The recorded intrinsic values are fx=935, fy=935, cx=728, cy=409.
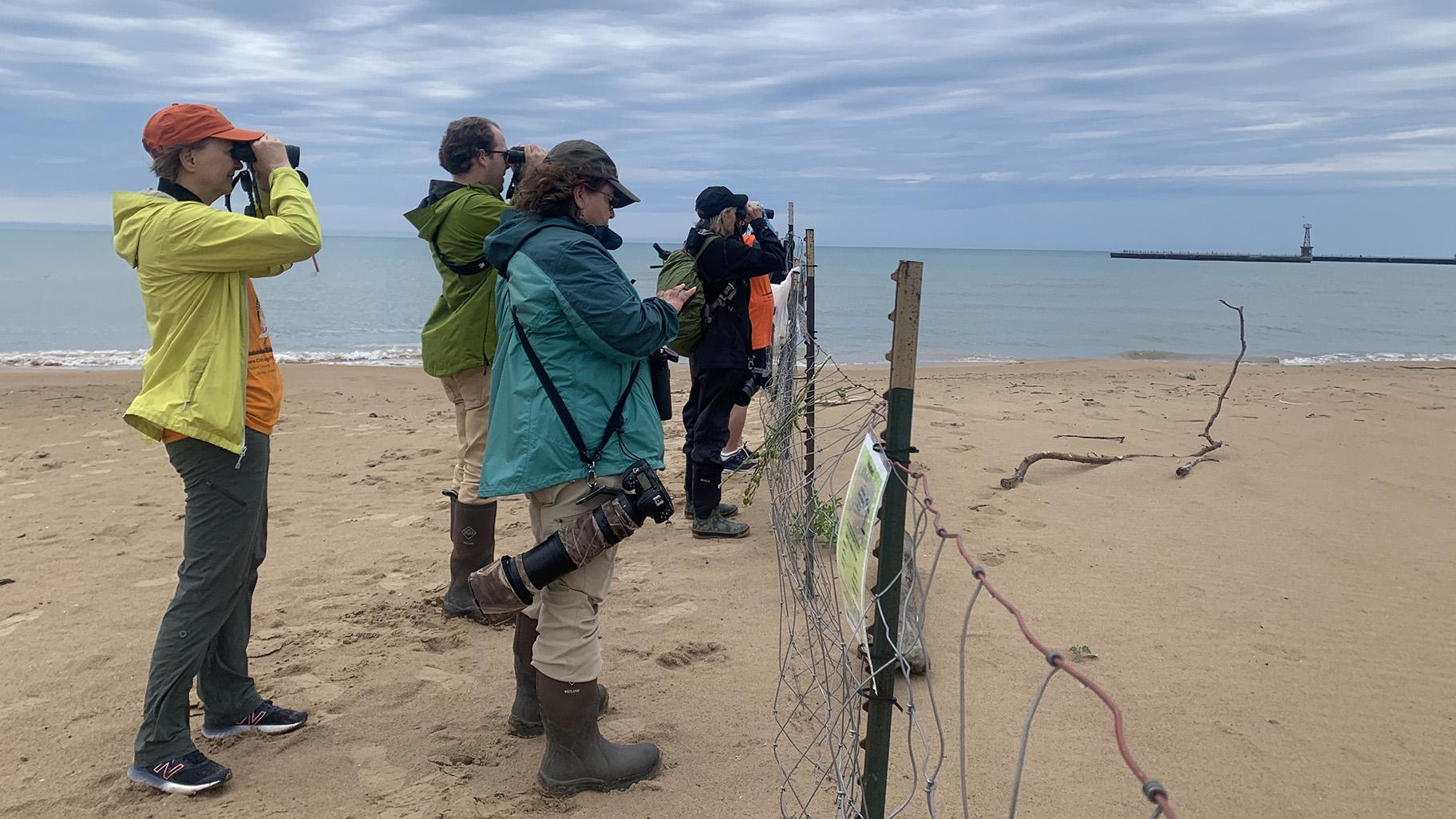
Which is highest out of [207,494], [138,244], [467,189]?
[467,189]

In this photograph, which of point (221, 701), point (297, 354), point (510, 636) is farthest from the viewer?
point (297, 354)

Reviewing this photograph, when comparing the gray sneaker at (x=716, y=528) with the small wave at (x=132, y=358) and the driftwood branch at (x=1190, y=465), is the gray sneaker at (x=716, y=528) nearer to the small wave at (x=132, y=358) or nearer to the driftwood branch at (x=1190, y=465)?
the driftwood branch at (x=1190, y=465)

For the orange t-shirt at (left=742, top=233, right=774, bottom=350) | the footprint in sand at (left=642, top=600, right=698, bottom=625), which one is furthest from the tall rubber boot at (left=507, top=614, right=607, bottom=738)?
the orange t-shirt at (left=742, top=233, right=774, bottom=350)

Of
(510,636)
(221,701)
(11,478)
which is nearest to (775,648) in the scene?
(510,636)

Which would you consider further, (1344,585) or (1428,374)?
(1428,374)

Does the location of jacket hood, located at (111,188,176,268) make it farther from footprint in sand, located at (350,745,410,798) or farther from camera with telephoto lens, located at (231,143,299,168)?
footprint in sand, located at (350,745,410,798)

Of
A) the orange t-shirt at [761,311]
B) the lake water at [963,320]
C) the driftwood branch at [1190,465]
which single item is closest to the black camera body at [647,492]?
the orange t-shirt at [761,311]

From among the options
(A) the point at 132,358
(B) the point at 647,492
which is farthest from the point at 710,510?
(A) the point at 132,358

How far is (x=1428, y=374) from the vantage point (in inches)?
498

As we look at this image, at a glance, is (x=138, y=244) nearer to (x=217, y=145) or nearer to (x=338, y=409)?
(x=217, y=145)

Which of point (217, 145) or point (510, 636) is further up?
point (217, 145)

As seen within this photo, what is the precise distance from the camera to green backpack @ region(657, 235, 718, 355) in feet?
14.6

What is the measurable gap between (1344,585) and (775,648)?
8.85 feet

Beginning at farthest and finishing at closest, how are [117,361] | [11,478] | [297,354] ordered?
[297,354]
[117,361]
[11,478]
